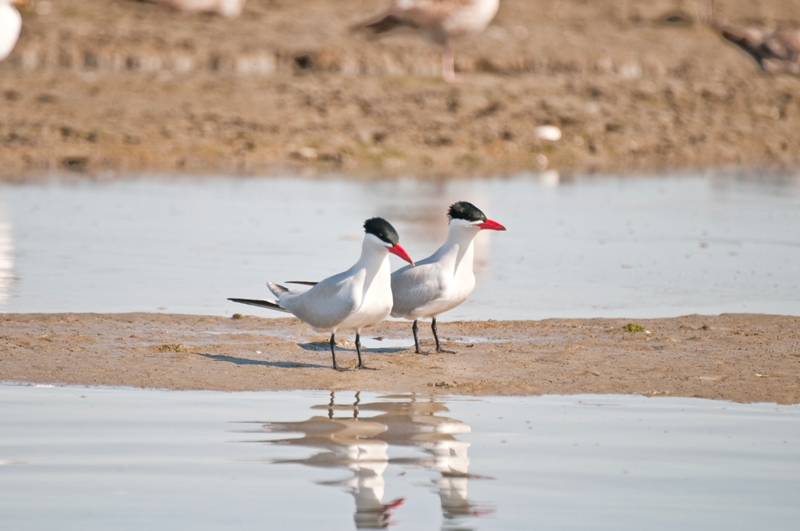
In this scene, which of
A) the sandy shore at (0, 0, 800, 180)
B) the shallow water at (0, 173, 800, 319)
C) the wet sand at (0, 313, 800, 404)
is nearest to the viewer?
the wet sand at (0, 313, 800, 404)

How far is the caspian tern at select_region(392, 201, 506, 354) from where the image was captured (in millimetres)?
7879

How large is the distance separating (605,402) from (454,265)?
5.96 feet

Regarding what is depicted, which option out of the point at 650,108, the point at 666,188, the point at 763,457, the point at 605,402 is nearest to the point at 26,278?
the point at 605,402

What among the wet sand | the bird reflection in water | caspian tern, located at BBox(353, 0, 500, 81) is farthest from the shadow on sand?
caspian tern, located at BBox(353, 0, 500, 81)

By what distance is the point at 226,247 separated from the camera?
1200 cm

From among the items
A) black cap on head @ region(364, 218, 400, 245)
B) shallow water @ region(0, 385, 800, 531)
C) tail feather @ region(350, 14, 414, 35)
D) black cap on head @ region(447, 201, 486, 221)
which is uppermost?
tail feather @ region(350, 14, 414, 35)

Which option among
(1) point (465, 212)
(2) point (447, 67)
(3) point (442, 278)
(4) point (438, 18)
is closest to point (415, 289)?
(3) point (442, 278)

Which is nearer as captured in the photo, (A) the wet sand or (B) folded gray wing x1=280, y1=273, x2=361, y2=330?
(A) the wet sand

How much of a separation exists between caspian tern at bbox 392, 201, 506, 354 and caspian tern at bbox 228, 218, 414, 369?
0.52m

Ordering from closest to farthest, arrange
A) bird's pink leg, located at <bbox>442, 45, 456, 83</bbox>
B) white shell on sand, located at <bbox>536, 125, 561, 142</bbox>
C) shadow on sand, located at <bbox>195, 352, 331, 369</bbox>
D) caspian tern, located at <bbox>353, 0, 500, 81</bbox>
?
shadow on sand, located at <bbox>195, 352, 331, 369</bbox>
white shell on sand, located at <bbox>536, 125, 561, 142</bbox>
caspian tern, located at <bbox>353, 0, 500, 81</bbox>
bird's pink leg, located at <bbox>442, 45, 456, 83</bbox>

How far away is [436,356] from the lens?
7770 millimetres

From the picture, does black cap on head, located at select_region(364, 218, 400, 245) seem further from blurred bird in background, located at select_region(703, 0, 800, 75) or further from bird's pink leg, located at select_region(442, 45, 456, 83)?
blurred bird in background, located at select_region(703, 0, 800, 75)

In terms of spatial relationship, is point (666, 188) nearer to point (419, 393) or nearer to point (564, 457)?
point (419, 393)

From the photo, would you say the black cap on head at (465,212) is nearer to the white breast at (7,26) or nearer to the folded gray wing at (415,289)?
the folded gray wing at (415,289)
